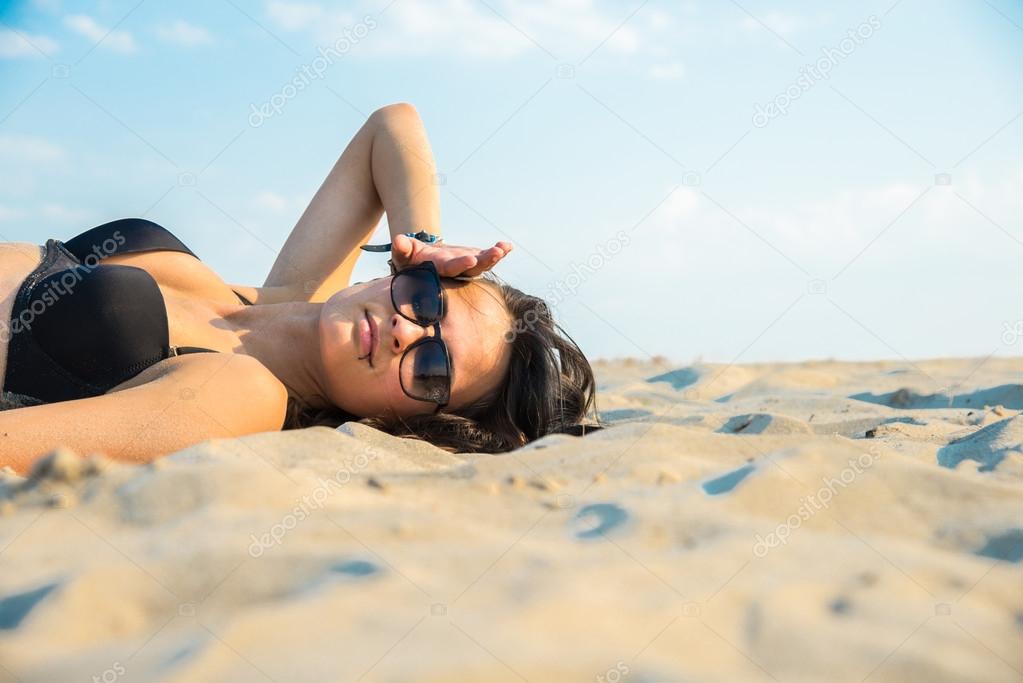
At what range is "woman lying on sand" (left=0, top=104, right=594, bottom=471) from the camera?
232 cm

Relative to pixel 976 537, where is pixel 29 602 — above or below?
below

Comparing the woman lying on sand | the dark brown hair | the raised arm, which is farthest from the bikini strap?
the raised arm

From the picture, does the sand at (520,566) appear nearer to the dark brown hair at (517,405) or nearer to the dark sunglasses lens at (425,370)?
the dark sunglasses lens at (425,370)

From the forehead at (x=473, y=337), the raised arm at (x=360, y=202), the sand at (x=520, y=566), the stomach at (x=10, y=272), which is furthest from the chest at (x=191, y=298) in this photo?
the sand at (x=520, y=566)

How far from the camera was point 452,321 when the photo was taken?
2.89m

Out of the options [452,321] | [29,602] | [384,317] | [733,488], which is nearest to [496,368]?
[452,321]

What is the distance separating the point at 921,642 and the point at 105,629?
3.94ft

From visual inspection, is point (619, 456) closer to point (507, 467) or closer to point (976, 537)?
point (507, 467)

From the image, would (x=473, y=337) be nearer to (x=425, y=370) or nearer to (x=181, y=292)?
(x=425, y=370)

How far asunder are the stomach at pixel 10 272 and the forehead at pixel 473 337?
1.27 m

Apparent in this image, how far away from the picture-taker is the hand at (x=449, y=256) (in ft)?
9.72

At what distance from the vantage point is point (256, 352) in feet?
9.91

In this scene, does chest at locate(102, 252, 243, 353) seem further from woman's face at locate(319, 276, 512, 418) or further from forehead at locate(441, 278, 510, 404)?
forehead at locate(441, 278, 510, 404)

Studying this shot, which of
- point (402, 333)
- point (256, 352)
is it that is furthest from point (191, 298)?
point (402, 333)
